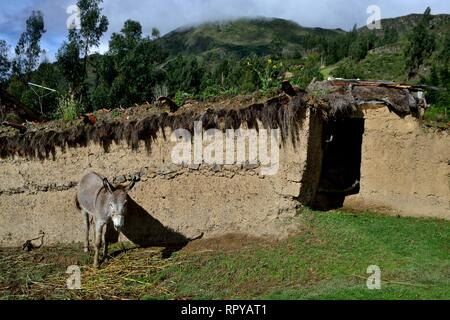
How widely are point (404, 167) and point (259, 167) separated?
123 inches

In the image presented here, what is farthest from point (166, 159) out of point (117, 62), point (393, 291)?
point (117, 62)

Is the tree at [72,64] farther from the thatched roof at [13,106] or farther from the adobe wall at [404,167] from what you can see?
the adobe wall at [404,167]

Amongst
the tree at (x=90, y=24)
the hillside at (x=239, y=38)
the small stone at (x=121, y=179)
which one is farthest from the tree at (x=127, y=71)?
the hillside at (x=239, y=38)

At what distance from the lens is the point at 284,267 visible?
7957mm

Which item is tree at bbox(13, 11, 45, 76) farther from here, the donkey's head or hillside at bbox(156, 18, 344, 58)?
hillside at bbox(156, 18, 344, 58)

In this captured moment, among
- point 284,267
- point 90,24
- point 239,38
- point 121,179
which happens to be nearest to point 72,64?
point 90,24

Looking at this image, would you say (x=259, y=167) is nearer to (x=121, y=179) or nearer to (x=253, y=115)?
(x=253, y=115)

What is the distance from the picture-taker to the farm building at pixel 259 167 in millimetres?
9383

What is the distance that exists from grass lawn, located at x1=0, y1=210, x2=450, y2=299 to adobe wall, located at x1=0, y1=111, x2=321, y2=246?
1.50 feet

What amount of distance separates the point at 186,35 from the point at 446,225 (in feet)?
638

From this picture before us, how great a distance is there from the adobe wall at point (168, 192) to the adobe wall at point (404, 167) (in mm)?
1364

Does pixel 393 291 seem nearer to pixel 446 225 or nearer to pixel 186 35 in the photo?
pixel 446 225

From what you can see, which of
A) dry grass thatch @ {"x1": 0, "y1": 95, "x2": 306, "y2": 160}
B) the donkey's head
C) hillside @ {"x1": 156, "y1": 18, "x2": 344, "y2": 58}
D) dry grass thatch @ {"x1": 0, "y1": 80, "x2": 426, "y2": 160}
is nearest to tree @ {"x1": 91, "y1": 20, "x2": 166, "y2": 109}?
dry grass thatch @ {"x1": 0, "y1": 95, "x2": 306, "y2": 160}

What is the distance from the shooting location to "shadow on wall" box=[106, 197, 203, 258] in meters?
10.2
